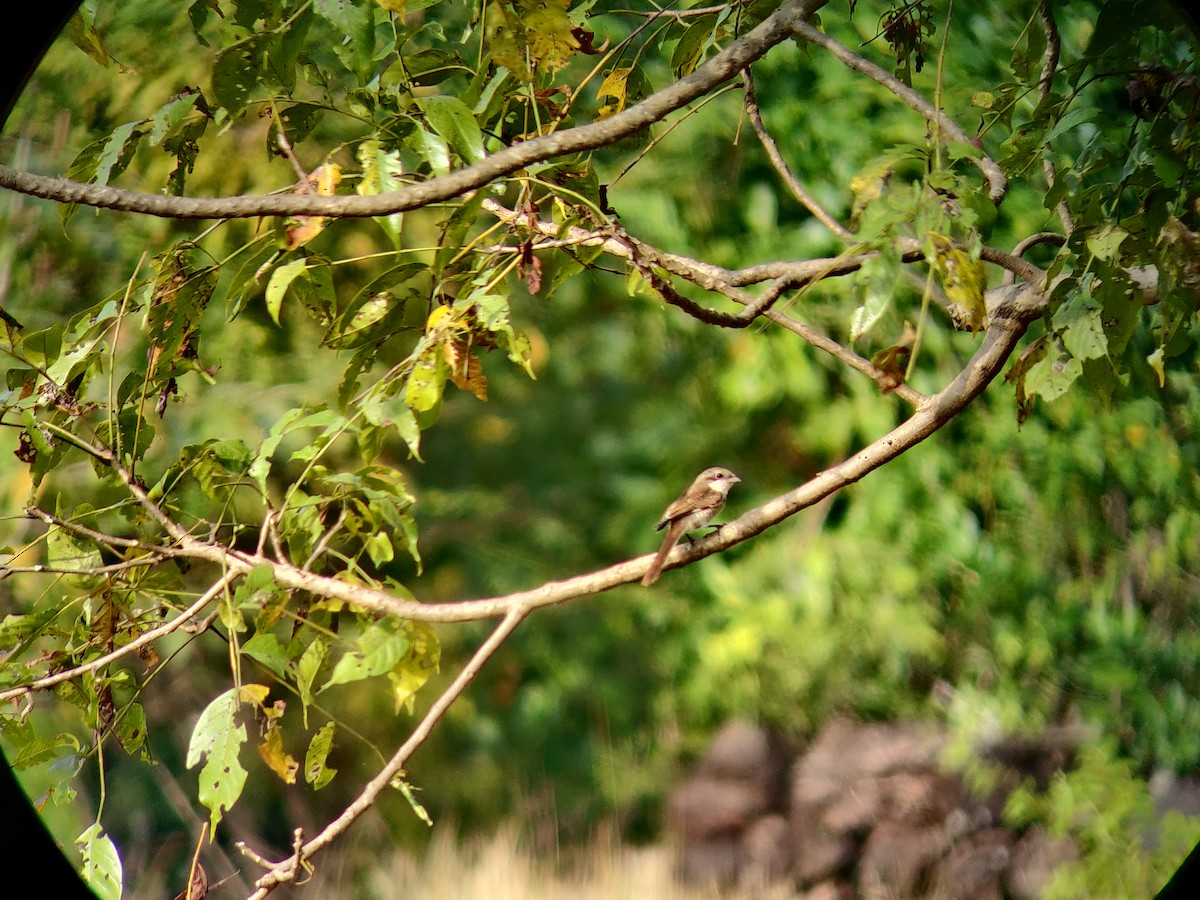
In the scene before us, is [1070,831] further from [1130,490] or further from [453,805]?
[453,805]

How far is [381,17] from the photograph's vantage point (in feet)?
5.64

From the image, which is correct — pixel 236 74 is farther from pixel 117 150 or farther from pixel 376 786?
pixel 376 786

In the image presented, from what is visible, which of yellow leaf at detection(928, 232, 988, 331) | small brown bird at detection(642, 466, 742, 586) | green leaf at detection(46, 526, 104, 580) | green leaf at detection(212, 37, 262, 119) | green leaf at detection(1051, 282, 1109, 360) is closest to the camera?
yellow leaf at detection(928, 232, 988, 331)

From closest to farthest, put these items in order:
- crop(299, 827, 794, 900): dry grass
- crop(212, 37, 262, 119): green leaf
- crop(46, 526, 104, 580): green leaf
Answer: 1. crop(212, 37, 262, 119): green leaf
2. crop(46, 526, 104, 580): green leaf
3. crop(299, 827, 794, 900): dry grass

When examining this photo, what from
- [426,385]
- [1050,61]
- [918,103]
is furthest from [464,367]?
[1050,61]

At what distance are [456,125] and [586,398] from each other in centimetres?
401

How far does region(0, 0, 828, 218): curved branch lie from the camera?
1.21 m

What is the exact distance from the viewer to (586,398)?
5.40 m

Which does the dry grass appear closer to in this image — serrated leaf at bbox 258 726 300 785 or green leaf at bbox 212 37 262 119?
serrated leaf at bbox 258 726 300 785

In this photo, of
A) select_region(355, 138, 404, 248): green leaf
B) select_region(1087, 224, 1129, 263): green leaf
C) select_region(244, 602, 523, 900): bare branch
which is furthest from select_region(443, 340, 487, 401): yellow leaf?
select_region(1087, 224, 1129, 263): green leaf

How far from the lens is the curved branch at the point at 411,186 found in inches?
47.4

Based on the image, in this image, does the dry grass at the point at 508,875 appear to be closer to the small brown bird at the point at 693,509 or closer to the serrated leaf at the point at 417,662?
the small brown bird at the point at 693,509

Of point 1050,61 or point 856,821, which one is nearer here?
point 1050,61

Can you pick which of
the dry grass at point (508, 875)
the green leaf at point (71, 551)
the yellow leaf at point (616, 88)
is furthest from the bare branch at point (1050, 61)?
the dry grass at point (508, 875)
